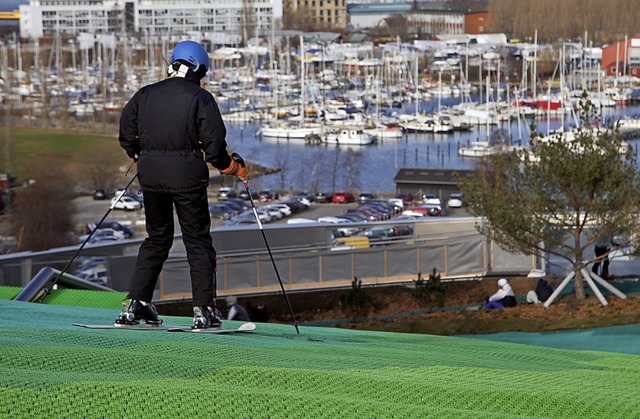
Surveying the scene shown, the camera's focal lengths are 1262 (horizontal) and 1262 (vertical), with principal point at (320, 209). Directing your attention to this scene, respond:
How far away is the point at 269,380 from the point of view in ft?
8.44

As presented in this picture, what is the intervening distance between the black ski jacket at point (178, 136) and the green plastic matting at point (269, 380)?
0.47 meters

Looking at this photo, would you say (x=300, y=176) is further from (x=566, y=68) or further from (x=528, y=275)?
(x=566, y=68)

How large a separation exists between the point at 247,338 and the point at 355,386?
139 cm

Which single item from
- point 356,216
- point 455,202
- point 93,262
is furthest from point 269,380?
point 455,202

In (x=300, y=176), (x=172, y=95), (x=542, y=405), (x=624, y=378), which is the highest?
(x=172, y=95)

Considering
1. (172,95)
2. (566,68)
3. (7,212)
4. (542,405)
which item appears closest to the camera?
(542,405)

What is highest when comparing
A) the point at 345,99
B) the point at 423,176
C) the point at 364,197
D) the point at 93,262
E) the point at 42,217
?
the point at 93,262

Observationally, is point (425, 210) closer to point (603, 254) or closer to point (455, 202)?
point (455, 202)

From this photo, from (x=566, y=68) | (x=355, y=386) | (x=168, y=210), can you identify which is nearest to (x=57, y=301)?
(x=168, y=210)

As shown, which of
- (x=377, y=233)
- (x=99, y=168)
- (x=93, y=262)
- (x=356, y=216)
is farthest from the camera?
(x=99, y=168)

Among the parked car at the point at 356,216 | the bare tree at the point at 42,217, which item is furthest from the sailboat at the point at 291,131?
the parked car at the point at 356,216

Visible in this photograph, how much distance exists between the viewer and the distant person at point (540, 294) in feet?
33.0

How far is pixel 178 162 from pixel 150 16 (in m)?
109

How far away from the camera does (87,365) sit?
2.59 m
